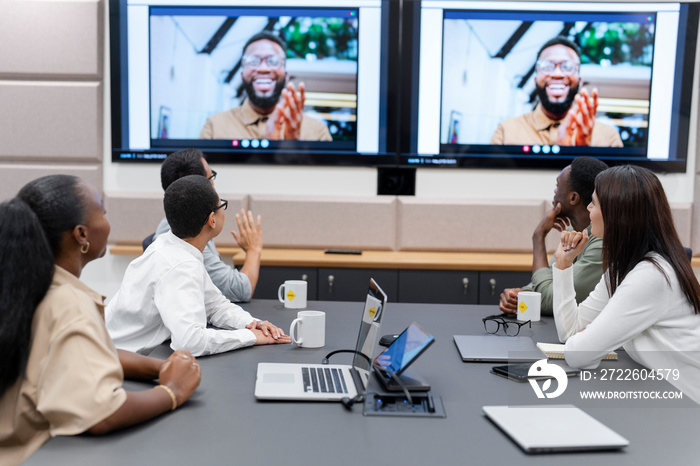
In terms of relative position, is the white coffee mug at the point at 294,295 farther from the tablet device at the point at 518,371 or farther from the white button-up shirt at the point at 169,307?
the tablet device at the point at 518,371

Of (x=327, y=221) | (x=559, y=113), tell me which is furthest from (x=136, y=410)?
(x=559, y=113)

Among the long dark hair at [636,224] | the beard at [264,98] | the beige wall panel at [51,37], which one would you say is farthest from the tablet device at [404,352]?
the beige wall panel at [51,37]

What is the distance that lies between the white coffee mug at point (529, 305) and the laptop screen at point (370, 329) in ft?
2.47

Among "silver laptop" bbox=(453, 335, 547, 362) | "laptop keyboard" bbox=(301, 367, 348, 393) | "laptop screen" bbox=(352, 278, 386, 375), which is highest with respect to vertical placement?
"laptop screen" bbox=(352, 278, 386, 375)

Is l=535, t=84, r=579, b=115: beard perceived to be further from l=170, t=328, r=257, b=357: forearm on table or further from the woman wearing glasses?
the woman wearing glasses

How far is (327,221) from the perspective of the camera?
3.99 meters

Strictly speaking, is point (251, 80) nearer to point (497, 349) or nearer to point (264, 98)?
point (264, 98)

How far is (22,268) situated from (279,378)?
62 cm

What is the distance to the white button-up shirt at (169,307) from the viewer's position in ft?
5.61

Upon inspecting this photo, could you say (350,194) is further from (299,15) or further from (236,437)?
(236,437)

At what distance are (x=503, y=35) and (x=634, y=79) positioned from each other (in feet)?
2.71

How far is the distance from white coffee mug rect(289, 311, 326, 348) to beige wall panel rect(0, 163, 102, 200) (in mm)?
2629

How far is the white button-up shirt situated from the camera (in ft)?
5.61

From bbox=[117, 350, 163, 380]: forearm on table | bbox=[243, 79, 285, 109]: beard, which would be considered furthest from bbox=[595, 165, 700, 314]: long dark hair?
bbox=[243, 79, 285, 109]: beard
